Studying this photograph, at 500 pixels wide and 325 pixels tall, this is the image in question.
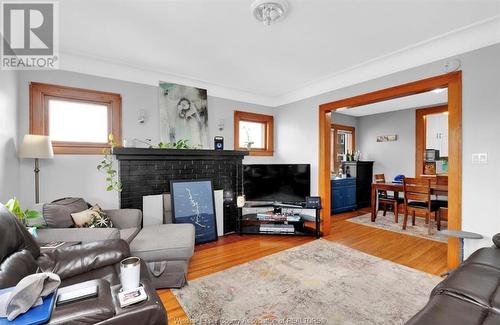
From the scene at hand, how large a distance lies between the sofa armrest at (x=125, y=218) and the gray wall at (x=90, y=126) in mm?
441

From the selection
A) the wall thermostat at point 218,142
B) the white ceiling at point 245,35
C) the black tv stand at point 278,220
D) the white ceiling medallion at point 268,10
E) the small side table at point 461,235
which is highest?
the white ceiling at point 245,35

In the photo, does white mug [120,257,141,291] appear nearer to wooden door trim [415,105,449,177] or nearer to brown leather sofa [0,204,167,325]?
brown leather sofa [0,204,167,325]

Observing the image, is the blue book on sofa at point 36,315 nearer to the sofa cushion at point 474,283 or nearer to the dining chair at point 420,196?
the sofa cushion at point 474,283

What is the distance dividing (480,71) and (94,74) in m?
4.46

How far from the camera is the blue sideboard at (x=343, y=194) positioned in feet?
17.6

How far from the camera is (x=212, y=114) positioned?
13.5 feet

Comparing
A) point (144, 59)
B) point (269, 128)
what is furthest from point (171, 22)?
point (269, 128)

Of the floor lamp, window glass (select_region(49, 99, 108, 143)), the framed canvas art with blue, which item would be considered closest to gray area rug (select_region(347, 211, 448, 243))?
the framed canvas art with blue

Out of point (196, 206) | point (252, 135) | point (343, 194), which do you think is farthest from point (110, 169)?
point (343, 194)

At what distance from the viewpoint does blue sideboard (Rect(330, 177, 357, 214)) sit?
17.6ft

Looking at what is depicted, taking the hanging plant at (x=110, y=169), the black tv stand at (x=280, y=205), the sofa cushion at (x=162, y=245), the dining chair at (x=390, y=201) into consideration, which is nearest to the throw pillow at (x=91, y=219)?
the sofa cushion at (x=162, y=245)

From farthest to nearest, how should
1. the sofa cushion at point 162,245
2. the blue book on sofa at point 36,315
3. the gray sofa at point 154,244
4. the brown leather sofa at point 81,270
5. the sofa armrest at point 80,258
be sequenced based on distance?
1. the sofa cushion at point 162,245
2. the gray sofa at point 154,244
3. the sofa armrest at point 80,258
4. the brown leather sofa at point 81,270
5. the blue book on sofa at point 36,315

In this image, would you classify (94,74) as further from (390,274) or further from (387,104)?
(387,104)

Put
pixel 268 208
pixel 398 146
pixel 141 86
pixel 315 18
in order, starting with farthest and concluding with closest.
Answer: pixel 398 146, pixel 268 208, pixel 141 86, pixel 315 18
